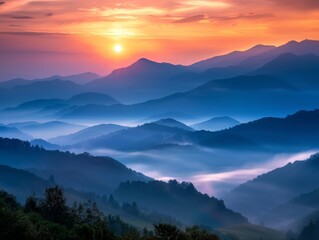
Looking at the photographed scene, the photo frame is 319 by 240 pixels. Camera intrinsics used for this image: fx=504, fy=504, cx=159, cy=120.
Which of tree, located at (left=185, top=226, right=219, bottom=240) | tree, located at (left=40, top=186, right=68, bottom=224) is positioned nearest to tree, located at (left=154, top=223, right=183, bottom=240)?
tree, located at (left=185, top=226, right=219, bottom=240)

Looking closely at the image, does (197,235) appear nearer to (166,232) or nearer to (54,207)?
(166,232)

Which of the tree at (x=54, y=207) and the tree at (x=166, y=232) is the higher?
the tree at (x=54, y=207)

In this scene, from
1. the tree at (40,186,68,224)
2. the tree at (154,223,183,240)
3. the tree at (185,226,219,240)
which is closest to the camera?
the tree at (154,223,183,240)

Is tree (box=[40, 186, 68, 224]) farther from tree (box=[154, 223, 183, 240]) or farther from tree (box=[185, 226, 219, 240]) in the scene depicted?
tree (box=[154, 223, 183, 240])

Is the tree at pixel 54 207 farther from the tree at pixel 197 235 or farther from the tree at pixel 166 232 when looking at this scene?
the tree at pixel 166 232

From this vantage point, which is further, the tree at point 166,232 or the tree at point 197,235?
the tree at point 197,235

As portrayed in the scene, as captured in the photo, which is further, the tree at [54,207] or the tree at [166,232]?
the tree at [54,207]

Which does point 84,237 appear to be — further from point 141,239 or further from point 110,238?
point 141,239

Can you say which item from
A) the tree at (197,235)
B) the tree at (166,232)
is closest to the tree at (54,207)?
the tree at (197,235)

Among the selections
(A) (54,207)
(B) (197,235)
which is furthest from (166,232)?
(A) (54,207)

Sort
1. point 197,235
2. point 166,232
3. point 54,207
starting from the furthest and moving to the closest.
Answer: point 54,207
point 197,235
point 166,232

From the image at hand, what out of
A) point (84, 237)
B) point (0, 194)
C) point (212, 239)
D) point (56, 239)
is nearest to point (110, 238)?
point (84, 237)

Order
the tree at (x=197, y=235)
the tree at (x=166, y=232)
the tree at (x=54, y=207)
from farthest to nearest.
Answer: the tree at (x=54, y=207), the tree at (x=197, y=235), the tree at (x=166, y=232)

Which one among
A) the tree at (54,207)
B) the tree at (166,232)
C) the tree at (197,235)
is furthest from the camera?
the tree at (54,207)
